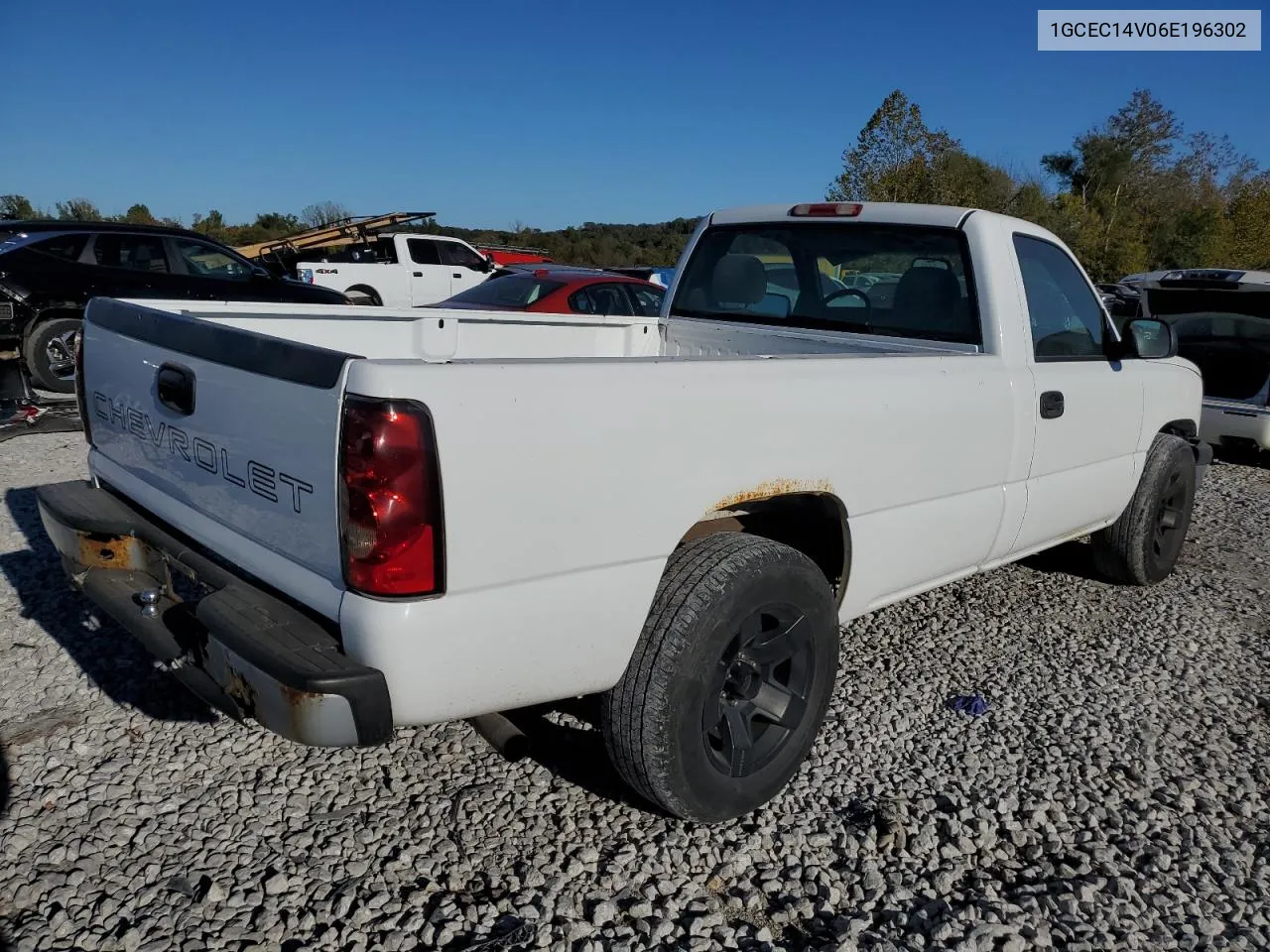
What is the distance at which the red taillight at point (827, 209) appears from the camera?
4.07m

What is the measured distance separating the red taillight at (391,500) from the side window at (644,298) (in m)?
8.51

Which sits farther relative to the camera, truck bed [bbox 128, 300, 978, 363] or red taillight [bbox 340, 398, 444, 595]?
truck bed [bbox 128, 300, 978, 363]

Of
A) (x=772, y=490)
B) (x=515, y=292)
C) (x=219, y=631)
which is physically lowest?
(x=219, y=631)

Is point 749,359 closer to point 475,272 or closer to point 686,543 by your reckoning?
point 686,543

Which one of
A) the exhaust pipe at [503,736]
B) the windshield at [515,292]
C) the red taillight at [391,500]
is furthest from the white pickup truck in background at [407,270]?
the red taillight at [391,500]

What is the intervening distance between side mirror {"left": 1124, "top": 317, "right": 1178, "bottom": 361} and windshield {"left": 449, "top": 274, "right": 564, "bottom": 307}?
644cm

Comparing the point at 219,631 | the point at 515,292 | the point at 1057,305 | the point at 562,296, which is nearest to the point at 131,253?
the point at 515,292

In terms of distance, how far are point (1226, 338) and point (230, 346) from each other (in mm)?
9064

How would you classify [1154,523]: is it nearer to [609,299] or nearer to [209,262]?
[609,299]

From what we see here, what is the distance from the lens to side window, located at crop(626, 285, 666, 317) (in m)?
10.4

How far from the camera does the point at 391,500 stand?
6.30 ft

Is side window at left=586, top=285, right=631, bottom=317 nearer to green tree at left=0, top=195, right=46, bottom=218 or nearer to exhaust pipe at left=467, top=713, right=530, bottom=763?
exhaust pipe at left=467, top=713, right=530, bottom=763

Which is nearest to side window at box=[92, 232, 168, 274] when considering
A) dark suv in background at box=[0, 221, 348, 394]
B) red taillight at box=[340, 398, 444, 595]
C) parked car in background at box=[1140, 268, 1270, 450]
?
dark suv in background at box=[0, 221, 348, 394]

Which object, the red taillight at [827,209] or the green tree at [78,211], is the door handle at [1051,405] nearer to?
the red taillight at [827,209]
